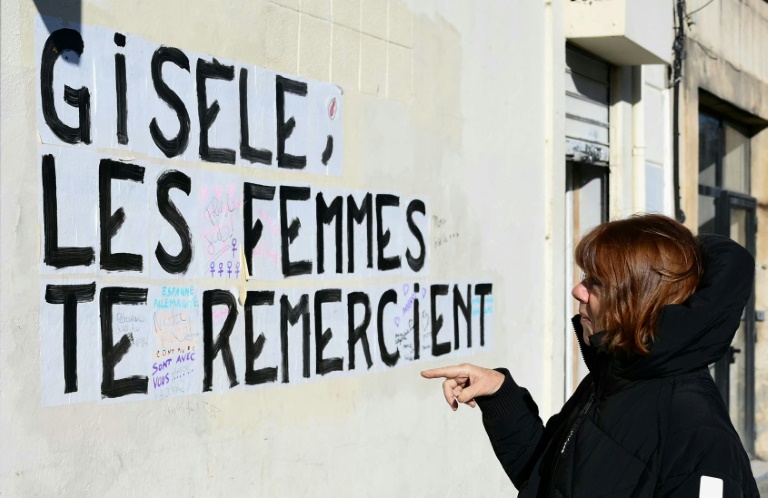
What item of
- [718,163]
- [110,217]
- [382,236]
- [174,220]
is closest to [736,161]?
[718,163]

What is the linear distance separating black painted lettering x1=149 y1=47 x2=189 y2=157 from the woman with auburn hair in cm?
171

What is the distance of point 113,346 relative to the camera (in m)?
3.48

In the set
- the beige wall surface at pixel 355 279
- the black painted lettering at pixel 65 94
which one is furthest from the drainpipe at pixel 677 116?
the black painted lettering at pixel 65 94

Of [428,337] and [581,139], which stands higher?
[581,139]

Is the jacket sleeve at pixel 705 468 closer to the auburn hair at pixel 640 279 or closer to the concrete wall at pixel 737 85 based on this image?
the auburn hair at pixel 640 279

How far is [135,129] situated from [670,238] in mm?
1923

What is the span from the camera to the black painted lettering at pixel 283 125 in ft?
14.1

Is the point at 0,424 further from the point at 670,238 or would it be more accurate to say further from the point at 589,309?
the point at 670,238

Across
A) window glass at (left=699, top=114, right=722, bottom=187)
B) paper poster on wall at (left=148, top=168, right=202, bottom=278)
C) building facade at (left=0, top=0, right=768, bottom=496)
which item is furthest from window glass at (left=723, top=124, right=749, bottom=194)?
paper poster on wall at (left=148, top=168, right=202, bottom=278)

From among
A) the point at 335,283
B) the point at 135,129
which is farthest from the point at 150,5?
the point at 335,283

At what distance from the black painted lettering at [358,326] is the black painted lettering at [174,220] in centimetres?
105

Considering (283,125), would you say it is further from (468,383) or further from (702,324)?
(702,324)

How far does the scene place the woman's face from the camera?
255 centimetres

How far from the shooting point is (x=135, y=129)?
360 cm
